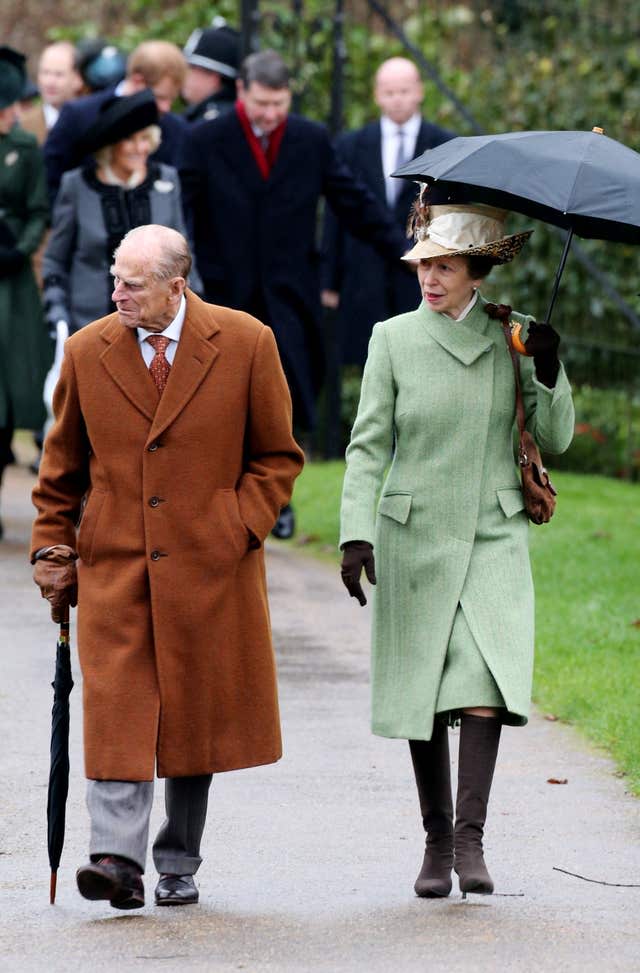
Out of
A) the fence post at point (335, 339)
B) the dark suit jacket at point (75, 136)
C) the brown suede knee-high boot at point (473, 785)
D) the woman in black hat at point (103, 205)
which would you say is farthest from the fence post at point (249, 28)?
the brown suede knee-high boot at point (473, 785)

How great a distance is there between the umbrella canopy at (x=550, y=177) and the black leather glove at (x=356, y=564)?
877mm

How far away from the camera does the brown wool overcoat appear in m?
5.09

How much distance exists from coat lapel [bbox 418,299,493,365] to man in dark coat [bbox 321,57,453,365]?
5378 mm

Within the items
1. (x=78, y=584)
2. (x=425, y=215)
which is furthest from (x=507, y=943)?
(x=425, y=215)

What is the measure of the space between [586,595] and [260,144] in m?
2.50

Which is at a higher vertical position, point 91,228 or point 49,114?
point 49,114

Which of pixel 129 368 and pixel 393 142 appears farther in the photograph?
pixel 393 142

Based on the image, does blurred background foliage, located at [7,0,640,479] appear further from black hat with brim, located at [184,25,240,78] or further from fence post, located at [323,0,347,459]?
black hat with brim, located at [184,25,240,78]

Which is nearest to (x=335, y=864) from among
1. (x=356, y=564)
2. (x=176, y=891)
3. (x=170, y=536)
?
(x=176, y=891)

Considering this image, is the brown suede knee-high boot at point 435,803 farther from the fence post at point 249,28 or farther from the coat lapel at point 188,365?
the fence post at point 249,28

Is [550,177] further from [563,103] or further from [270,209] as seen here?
[563,103]

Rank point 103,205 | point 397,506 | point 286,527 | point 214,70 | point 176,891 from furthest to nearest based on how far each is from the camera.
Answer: point 214,70
point 286,527
point 103,205
point 397,506
point 176,891

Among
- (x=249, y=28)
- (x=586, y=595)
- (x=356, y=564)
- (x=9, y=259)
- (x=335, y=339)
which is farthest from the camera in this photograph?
(x=335, y=339)

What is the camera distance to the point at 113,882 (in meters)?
4.91
